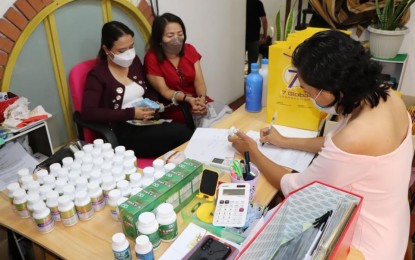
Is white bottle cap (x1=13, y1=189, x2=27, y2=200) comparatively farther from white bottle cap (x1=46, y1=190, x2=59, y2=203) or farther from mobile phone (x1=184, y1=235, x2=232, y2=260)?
mobile phone (x1=184, y1=235, x2=232, y2=260)

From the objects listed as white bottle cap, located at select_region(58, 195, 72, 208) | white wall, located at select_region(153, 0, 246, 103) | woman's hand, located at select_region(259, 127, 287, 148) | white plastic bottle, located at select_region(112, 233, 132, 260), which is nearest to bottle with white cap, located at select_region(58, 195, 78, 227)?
white bottle cap, located at select_region(58, 195, 72, 208)

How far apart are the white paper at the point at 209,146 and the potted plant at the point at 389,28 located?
197 centimetres

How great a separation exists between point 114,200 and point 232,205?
1.28 ft

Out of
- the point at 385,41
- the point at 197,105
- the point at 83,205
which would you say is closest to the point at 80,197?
the point at 83,205

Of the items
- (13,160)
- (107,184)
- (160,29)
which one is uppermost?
(160,29)

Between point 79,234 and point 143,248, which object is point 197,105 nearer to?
point 79,234

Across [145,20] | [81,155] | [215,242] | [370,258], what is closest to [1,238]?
[81,155]

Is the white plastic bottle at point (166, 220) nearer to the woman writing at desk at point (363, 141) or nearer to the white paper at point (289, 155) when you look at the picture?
the woman writing at desk at point (363, 141)

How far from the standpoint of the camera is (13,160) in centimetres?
185

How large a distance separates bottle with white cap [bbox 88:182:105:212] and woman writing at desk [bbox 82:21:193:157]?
85 centimetres

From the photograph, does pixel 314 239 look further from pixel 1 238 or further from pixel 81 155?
pixel 1 238

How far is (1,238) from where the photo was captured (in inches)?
56.5

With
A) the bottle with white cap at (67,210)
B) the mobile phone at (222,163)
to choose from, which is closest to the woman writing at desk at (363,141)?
the mobile phone at (222,163)

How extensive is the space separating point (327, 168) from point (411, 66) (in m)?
2.69
